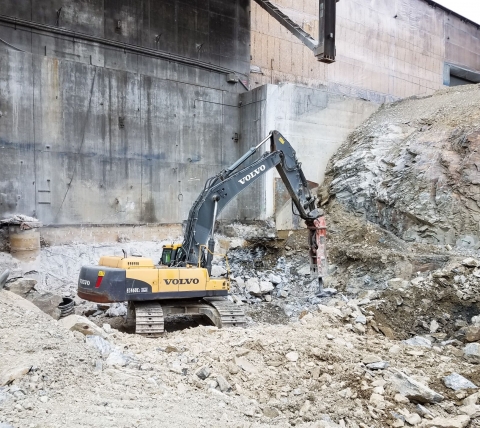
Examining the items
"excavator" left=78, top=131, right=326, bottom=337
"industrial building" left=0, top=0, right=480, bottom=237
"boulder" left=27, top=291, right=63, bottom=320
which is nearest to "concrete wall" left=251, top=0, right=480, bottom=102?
"industrial building" left=0, top=0, right=480, bottom=237

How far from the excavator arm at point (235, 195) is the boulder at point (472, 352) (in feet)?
11.0

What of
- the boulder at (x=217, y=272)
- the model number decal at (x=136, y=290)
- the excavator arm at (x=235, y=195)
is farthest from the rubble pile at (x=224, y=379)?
the boulder at (x=217, y=272)

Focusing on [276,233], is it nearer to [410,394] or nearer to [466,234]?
[466,234]

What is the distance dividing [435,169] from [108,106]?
821cm

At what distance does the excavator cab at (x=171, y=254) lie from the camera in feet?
27.1

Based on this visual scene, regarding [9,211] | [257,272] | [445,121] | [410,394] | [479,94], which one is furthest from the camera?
[479,94]

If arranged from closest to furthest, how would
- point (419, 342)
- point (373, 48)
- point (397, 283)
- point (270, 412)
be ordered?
point (270, 412) < point (419, 342) < point (397, 283) < point (373, 48)

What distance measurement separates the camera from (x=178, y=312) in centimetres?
793

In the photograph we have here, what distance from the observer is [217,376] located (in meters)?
4.82

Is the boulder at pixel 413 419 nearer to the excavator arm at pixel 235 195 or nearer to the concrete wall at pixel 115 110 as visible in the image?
the excavator arm at pixel 235 195

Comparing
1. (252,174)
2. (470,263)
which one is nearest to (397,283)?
(470,263)

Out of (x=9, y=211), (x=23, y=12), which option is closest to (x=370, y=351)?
(x=9, y=211)

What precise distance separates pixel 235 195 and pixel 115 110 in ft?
17.8

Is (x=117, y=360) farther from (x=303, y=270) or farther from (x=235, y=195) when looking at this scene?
(x=303, y=270)
